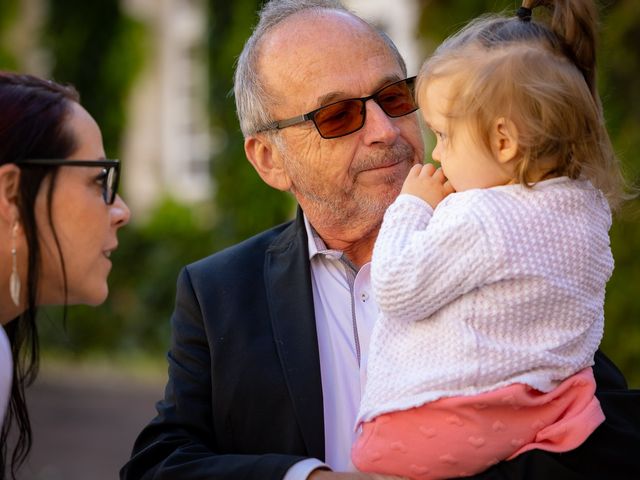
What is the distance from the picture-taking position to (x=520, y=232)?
239 centimetres

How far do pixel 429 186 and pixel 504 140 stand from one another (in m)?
0.28

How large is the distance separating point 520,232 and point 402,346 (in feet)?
1.39

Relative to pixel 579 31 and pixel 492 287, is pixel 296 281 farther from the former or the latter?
pixel 579 31

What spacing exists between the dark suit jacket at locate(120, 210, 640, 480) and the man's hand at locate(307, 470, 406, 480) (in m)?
0.08

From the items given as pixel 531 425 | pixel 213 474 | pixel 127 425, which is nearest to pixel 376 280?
pixel 531 425

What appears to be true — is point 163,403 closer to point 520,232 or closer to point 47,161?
point 47,161

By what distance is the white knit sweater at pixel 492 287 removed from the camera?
7.82ft

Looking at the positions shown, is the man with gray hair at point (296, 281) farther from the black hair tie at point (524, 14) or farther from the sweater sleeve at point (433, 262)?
the black hair tie at point (524, 14)

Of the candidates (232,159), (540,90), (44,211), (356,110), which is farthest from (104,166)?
(232,159)

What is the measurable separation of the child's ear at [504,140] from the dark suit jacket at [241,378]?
730 millimetres

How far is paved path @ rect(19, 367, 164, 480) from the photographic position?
8.34m

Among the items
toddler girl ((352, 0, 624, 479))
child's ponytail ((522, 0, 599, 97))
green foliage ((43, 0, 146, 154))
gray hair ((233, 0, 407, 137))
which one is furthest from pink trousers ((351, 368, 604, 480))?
green foliage ((43, 0, 146, 154))

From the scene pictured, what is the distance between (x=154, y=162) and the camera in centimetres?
1539

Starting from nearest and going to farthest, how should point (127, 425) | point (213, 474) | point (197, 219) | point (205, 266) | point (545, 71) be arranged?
point (545, 71), point (213, 474), point (205, 266), point (127, 425), point (197, 219)
